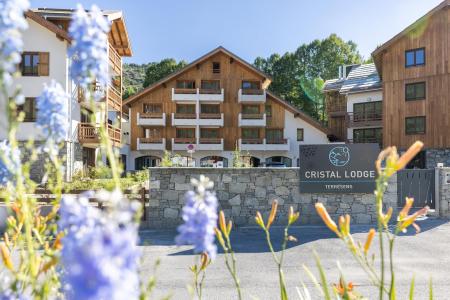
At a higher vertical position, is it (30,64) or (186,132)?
(30,64)

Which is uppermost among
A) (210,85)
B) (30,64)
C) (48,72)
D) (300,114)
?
(210,85)

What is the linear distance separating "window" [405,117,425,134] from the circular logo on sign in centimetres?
2097

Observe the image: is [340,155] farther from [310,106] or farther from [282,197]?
[310,106]

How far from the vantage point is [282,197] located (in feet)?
41.4

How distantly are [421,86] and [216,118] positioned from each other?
18.4m

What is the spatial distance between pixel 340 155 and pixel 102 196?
40.7 feet

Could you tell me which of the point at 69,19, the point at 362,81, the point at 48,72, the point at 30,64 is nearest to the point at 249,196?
the point at 48,72

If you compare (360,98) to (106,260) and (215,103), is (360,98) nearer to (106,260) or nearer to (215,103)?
(215,103)

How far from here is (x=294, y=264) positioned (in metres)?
7.95

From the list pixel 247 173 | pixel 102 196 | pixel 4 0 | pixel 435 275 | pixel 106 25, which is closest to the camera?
pixel 102 196

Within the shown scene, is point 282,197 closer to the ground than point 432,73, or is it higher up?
closer to the ground

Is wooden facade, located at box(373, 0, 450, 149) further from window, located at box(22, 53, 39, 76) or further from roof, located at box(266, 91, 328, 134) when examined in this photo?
window, located at box(22, 53, 39, 76)

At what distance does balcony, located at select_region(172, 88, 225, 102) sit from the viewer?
1527 inches

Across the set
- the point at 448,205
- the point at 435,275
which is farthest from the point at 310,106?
the point at 435,275
